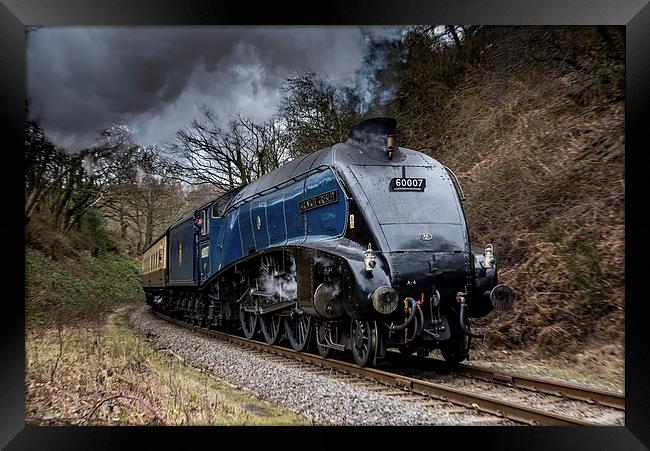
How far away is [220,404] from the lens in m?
5.94

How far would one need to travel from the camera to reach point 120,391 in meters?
6.33

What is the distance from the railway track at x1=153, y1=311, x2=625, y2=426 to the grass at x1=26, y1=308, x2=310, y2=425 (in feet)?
3.72

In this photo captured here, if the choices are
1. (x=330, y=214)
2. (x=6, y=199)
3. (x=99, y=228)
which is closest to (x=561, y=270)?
(x=330, y=214)

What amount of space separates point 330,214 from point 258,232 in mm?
2458

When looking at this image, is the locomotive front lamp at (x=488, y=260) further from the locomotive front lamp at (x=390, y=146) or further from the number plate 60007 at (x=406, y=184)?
the locomotive front lamp at (x=390, y=146)

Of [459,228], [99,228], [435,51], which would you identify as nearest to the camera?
[459,228]

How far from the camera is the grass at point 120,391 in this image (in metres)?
5.74

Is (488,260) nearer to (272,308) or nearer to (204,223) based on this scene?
(272,308)

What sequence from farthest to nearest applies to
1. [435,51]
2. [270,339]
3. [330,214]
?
1. [270,339]
2. [435,51]
3. [330,214]

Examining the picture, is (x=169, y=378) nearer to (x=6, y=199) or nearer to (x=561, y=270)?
(x=6, y=199)

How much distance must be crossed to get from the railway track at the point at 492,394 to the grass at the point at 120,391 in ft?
3.72
